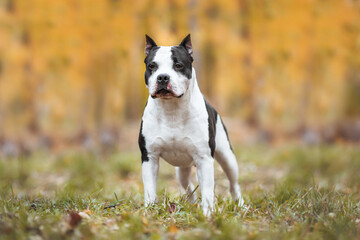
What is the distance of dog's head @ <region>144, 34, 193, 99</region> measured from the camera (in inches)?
114

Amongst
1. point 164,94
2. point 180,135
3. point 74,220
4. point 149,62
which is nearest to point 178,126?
point 180,135

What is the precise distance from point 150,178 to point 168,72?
3.05 ft

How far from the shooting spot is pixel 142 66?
496 inches

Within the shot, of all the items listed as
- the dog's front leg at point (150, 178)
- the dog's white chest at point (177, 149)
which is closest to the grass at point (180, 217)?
the dog's front leg at point (150, 178)

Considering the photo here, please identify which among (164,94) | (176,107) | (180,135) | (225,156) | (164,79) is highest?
(164,79)

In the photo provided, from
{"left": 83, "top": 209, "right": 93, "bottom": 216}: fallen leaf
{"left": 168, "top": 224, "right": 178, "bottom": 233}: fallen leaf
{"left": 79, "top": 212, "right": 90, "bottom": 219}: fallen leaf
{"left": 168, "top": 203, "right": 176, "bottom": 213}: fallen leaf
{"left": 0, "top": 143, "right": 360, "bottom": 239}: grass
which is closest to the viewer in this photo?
{"left": 0, "top": 143, "right": 360, "bottom": 239}: grass

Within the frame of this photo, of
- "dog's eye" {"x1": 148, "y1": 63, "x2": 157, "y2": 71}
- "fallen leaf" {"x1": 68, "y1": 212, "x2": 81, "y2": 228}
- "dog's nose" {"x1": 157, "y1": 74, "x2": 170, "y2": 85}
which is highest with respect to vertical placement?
"dog's eye" {"x1": 148, "y1": 63, "x2": 157, "y2": 71}

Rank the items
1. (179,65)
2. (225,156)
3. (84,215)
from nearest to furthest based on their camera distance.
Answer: (84,215), (179,65), (225,156)

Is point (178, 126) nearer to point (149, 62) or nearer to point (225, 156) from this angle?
point (149, 62)

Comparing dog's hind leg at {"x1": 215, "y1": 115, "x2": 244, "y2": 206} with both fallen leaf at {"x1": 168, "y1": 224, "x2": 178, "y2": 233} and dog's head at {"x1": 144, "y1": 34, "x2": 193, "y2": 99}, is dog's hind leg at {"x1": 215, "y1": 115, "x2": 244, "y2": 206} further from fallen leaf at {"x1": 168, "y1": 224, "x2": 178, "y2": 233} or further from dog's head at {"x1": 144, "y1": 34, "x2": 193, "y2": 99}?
fallen leaf at {"x1": 168, "y1": 224, "x2": 178, "y2": 233}

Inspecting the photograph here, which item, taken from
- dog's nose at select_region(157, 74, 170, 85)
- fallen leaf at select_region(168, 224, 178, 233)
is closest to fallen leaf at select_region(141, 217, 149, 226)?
fallen leaf at select_region(168, 224, 178, 233)

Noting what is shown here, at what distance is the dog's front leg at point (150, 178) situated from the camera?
320 cm

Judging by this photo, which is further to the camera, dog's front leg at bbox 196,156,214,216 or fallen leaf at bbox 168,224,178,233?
dog's front leg at bbox 196,156,214,216

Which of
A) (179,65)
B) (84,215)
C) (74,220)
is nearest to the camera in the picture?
(74,220)
